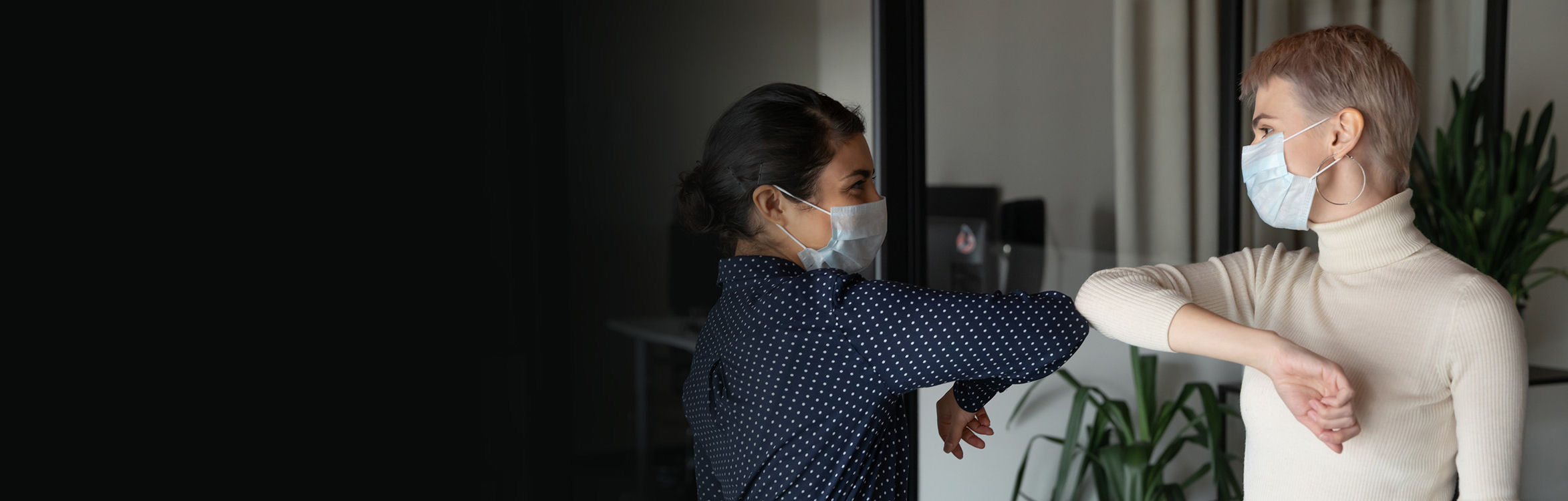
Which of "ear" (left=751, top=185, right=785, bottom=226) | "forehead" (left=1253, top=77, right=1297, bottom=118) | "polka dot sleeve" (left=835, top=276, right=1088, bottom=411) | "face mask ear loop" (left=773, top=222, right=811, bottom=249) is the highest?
"forehead" (left=1253, top=77, right=1297, bottom=118)

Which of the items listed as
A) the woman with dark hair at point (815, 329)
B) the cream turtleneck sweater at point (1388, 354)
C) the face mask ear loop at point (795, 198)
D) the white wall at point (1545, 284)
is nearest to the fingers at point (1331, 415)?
the cream turtleneck sweater at point (1388, 354)

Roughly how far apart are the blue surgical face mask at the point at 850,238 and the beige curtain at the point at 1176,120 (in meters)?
1.49

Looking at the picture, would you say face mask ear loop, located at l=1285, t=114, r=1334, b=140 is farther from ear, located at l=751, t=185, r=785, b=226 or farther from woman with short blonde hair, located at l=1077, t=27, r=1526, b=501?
ear, located at l=751, t=185, r=785, b=226

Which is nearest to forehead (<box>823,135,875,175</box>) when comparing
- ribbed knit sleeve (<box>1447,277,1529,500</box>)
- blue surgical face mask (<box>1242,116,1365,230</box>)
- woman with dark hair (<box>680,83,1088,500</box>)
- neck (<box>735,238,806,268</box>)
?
woman with dark hair (<box>680,83,1088,500</box>)

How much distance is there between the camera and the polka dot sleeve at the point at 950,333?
3.41ft

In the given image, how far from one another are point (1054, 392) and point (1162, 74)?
0.87 metres

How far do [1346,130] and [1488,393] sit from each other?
1.03 feet

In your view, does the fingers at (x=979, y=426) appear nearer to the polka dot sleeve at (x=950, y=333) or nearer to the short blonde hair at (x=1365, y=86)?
the polka dot sleeve at (x=950, y=333)

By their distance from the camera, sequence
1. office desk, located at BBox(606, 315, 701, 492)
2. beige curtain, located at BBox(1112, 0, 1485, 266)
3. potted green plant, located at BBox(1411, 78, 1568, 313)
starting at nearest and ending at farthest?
office desk, located at BBox(606, 315, 701, 492) → beige curtain, located at BBox(1112, 0, 1485, 266) → potted green plant, located at BBox(1411, 78, 1568, 313)

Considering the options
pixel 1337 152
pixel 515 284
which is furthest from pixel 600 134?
pixel 1337 152

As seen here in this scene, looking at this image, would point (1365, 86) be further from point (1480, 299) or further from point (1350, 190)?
point (1480, 299)

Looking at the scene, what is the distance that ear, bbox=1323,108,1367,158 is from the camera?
45.2 inches

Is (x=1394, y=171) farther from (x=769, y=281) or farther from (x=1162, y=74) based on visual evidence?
(x=1162, y=74)

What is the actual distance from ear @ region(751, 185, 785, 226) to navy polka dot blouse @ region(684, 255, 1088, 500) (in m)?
0.07
